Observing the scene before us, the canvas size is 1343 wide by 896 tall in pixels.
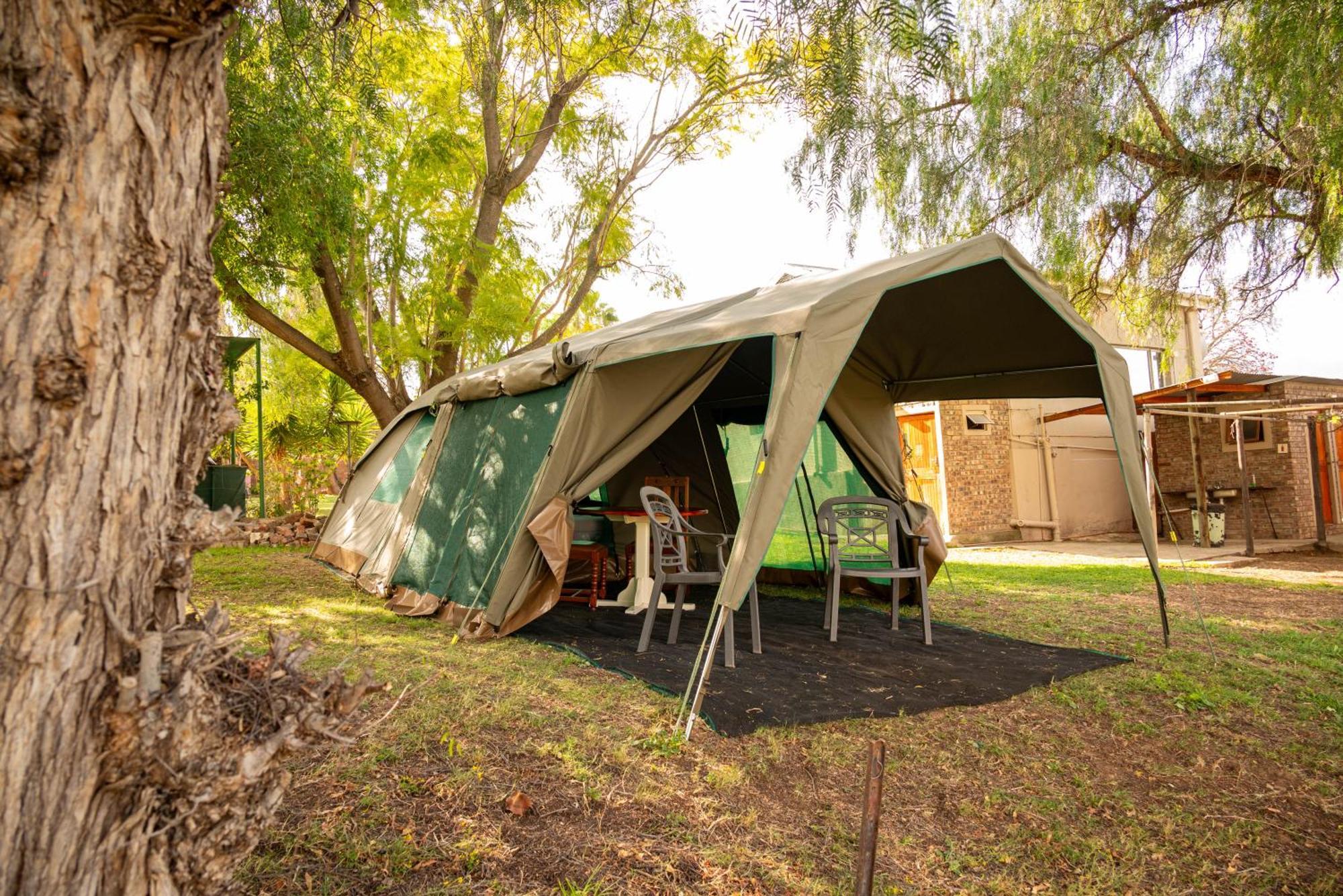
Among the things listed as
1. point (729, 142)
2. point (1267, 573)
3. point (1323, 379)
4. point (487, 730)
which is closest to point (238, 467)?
point (487, 730)

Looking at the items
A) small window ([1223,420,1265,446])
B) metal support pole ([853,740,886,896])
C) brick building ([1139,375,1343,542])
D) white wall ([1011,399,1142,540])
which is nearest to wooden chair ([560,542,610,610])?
metal support pole ([853,740,886,896])

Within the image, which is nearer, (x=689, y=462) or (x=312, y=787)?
(x=312, y=787)

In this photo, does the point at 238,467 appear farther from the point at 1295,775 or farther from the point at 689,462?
the point at 1295,775

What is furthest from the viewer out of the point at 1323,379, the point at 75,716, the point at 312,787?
the point at 1323,379

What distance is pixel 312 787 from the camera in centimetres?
236

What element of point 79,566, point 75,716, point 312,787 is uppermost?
point 79,566

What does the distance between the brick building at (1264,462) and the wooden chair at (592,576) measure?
8.78 meters

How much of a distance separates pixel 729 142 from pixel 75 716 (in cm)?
1168

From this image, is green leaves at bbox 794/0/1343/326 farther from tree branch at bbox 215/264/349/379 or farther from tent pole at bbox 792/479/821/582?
tree branch at bbox 215/264/349/379

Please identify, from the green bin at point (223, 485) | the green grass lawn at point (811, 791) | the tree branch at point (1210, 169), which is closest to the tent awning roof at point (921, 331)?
the green grass lawn at point (811, 791)

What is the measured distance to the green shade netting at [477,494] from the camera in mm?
4855

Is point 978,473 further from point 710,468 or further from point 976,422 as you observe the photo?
point 710,468

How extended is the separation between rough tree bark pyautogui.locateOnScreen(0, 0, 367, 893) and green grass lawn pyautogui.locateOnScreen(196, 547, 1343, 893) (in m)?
0.52

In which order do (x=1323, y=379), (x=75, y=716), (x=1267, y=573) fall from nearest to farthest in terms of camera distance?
(x=75, y=716), (x=1267, y=573), (x=1323, y=379)
